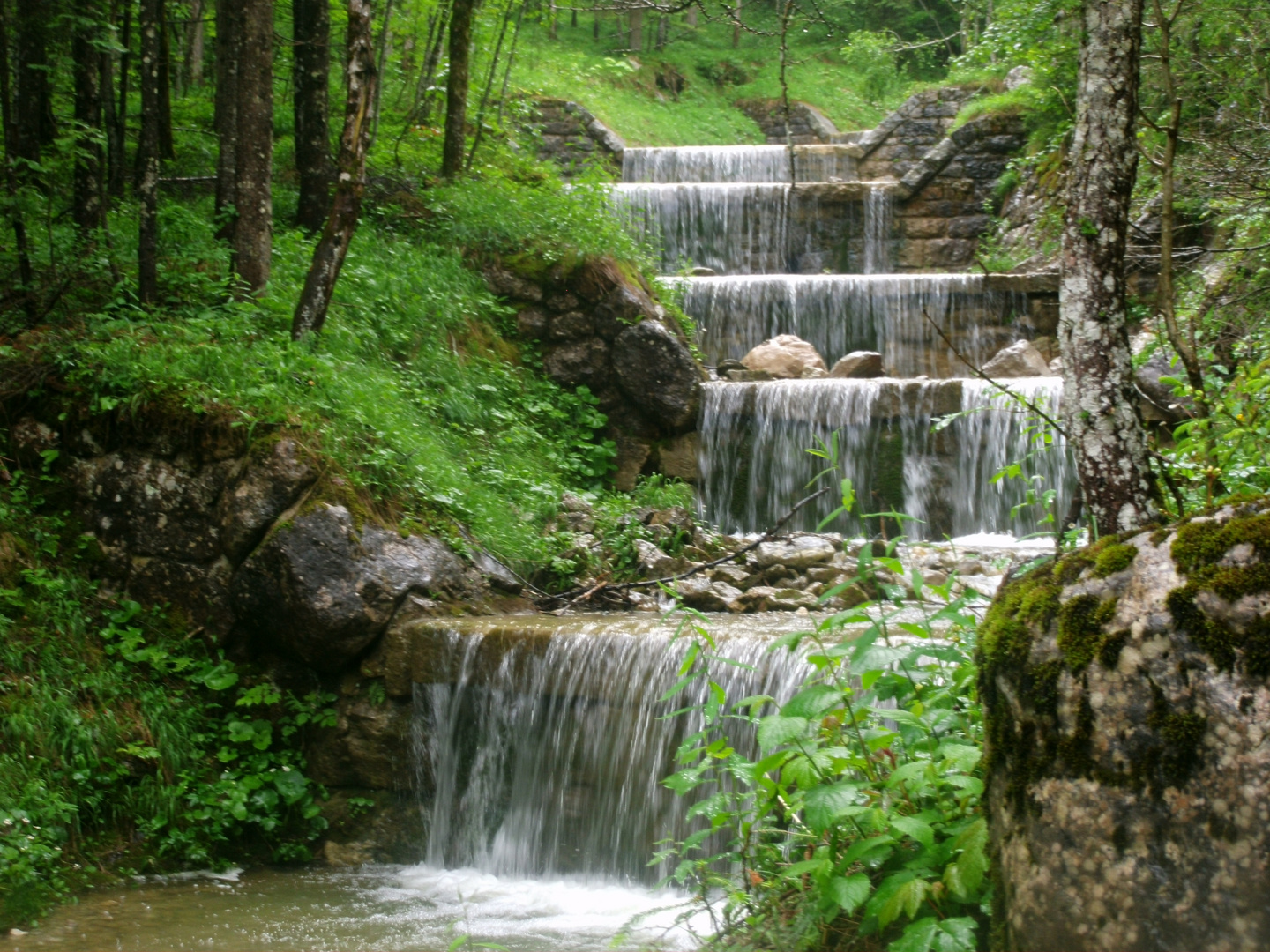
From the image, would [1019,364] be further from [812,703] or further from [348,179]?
[812,703]

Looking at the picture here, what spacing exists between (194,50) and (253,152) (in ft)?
36.2

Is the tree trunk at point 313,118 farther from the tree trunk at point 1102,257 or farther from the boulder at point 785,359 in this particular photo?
the tree trunk at point 1102,257

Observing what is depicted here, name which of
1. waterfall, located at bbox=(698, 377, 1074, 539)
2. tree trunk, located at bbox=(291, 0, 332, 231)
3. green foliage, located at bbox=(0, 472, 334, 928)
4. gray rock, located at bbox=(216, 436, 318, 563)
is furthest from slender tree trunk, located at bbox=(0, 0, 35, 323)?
waterfall, located at bbox=(698, 377, 1074, 539)

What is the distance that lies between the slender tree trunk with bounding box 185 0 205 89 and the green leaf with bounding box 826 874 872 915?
1653 centimetres

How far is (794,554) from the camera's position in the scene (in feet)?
25.7

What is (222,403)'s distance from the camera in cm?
→ 641

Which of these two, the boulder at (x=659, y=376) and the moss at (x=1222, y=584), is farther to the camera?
the boulder at (x=659, y=376)

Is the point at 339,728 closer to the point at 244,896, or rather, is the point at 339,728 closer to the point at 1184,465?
the point at 244,896

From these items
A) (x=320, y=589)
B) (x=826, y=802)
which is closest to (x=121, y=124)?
(x=320, y=589)

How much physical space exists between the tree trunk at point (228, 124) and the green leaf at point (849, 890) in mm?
7866

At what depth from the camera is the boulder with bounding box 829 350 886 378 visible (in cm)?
1076

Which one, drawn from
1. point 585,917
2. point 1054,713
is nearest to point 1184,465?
point 1054,713

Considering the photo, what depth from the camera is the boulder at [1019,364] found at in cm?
1021

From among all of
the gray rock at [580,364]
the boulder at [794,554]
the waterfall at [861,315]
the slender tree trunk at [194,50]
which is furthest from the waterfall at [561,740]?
the slender tree trunk at [194,50]
